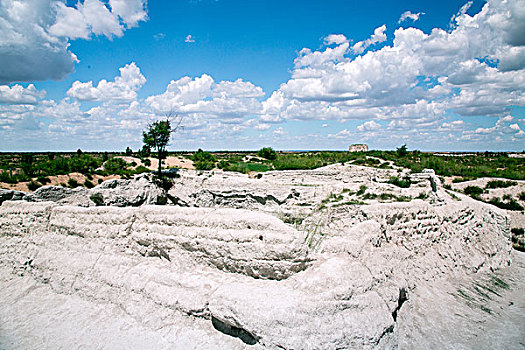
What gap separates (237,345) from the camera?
477 cm

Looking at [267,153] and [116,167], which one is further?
[267,153]

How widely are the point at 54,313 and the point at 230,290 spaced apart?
14.0ft

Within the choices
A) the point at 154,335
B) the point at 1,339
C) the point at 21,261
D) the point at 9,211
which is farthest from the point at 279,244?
the point at 9,211

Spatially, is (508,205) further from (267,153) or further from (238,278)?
(267,153)

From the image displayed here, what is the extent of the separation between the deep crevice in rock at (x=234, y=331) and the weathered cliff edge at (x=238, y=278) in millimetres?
23

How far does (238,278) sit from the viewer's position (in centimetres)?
545

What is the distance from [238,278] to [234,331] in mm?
911

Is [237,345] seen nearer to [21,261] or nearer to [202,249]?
[202,249]

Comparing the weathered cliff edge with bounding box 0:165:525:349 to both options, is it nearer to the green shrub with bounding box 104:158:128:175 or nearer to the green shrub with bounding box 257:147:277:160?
the green shrub with bounding box 104:158:128:175

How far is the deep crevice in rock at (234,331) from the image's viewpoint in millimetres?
4699

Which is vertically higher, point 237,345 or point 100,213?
point 100,213

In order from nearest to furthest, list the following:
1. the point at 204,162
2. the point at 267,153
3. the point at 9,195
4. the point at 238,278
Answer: the point at 238,278 < the point at 9,195 < the point at 204,162 < the point at 267,153

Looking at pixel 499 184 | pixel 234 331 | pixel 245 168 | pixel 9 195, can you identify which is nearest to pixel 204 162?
pixel 245 168

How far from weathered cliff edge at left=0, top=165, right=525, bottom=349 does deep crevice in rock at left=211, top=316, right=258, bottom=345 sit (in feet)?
0.07
